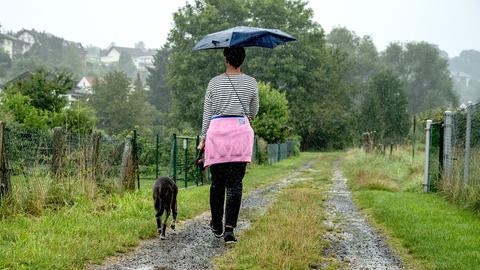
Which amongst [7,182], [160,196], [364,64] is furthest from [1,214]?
[364,64]

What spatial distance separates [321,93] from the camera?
56438mm

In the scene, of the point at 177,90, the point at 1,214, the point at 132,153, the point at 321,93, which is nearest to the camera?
the point at 1,214

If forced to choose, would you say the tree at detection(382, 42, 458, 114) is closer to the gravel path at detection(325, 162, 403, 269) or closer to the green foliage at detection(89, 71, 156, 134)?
the green foliage at detection(89, 71, 156, 134)

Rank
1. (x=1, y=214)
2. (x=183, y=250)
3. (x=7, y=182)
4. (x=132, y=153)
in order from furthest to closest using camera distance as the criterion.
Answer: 1. (x=132, y=153)
2. (x=7, y=182)
3. (x=1, y=214)
4. (x=183, y=250)

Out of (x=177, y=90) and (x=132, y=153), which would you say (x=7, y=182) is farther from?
(x=177, y=90)

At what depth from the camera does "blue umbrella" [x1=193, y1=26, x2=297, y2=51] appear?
570 centimetres

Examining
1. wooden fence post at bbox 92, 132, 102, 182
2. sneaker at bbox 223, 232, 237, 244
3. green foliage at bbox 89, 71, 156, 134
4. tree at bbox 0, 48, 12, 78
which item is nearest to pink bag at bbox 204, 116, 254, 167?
sneaker at bbox 223, 232, 237, 244

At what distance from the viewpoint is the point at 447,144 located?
447 inches

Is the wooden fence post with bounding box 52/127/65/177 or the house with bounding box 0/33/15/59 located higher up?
the house with bounding box 0/33/15/59

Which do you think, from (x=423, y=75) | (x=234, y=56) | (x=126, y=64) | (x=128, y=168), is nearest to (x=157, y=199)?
(x=234, y=56)

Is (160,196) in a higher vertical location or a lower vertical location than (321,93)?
lower

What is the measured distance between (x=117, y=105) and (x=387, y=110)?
2755 centimetres

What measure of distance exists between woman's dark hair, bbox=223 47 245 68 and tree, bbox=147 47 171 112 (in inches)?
3143

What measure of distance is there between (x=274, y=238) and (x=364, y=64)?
8570cm
